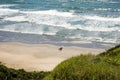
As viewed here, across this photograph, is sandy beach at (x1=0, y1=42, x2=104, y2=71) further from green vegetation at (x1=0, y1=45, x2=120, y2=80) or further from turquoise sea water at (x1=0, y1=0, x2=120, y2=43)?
green vegetation at (x1=0, y1=45, x2=120, y2=80)

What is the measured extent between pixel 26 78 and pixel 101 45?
1753cm

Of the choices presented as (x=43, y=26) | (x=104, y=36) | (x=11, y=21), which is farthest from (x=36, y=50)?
(x=11, y=21)

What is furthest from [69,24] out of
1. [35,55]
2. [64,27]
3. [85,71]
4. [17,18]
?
[85,71]

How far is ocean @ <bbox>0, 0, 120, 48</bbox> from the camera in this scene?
32.1 meters

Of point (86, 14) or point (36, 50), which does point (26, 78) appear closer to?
point (36, 50)

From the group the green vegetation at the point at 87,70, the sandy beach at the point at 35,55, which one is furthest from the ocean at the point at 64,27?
the green vegetation at the point at 87,70

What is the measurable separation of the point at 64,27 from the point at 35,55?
45.5 ft

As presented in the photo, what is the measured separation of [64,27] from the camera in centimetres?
3966

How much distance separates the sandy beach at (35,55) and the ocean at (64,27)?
2.20 m

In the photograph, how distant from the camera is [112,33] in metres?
35.3

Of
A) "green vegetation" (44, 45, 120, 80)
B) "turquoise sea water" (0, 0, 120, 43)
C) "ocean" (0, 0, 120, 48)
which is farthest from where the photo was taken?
"turquoise sea water" (0, 0, 120, 43)

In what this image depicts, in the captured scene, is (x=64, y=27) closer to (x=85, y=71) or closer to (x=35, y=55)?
(x=35, y=55)

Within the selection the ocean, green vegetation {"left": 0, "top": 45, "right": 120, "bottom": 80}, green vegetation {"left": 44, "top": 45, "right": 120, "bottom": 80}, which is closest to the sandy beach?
the ocean

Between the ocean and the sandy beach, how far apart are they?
7.21 feet
